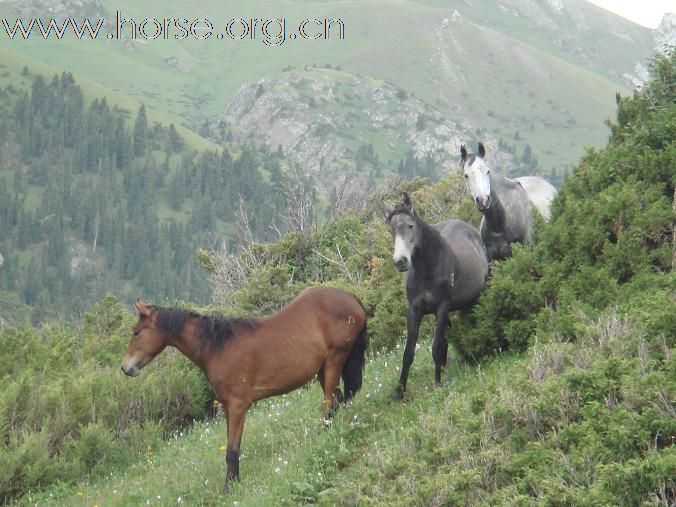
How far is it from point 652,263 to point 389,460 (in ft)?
12.9

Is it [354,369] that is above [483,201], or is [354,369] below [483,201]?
below

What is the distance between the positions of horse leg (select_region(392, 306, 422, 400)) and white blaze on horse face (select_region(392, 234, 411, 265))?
0.98 meters

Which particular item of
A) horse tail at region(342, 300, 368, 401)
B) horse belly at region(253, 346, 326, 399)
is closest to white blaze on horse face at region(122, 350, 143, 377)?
horse belly at region(253, 346, 326, 399)

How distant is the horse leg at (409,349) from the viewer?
10.1 meters

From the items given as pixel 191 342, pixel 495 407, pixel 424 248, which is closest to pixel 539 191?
pixel 424 248

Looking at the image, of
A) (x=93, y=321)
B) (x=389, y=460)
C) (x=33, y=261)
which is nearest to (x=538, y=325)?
(x=389, y=460)

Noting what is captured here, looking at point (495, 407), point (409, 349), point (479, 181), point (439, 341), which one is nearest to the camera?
point (495, 407)

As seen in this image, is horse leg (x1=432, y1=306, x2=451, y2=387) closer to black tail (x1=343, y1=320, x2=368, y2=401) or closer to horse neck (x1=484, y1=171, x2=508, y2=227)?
black tail (x1=343, y1=320, x2=368, y2=401)

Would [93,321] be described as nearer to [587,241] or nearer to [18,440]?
[18,440]

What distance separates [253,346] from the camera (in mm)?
9508

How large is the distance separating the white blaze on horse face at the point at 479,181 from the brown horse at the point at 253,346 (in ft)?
10.5

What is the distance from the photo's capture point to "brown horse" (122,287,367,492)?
9281 mm

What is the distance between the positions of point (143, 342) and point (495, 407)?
14.5 ft

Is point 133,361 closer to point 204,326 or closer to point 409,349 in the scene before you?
point 204,326
